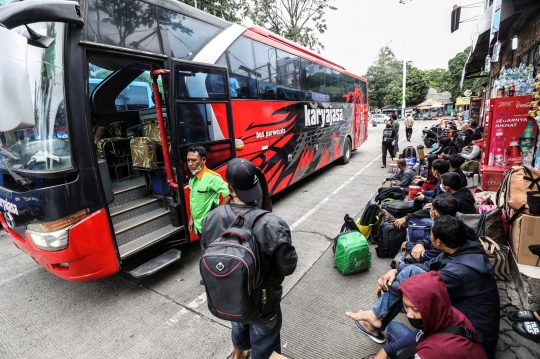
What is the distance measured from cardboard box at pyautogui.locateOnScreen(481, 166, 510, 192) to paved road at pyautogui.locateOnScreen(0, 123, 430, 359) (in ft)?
11.0

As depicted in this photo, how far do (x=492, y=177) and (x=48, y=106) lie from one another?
22.9 feet

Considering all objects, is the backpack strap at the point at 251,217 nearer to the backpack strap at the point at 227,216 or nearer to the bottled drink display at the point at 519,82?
the backpack strap at the point at 227,216

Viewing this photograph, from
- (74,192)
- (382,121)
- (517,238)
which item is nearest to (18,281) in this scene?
(74,192)

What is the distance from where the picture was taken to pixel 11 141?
9.53ft

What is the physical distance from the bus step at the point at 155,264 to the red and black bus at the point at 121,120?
0.08ft

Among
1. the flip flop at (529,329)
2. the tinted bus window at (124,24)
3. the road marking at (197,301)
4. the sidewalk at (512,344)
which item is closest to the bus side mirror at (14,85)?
the tinted bus window at (124,24)

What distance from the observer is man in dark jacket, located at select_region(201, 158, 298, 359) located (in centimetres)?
165

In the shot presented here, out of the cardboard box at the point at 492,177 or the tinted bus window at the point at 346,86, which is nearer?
the cardboard box at the point at 492,177

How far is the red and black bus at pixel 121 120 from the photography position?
2596 millimetres

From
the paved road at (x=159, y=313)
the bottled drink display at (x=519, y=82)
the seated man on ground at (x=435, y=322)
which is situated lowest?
the paved road at (x=159, y=313)

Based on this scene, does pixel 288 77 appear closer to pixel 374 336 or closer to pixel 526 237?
pixel 526 237

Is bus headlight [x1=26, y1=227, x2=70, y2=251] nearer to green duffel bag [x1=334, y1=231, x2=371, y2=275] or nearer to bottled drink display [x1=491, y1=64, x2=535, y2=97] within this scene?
green duffel bag [x1=334, y1=231, x2=371, y2=275]

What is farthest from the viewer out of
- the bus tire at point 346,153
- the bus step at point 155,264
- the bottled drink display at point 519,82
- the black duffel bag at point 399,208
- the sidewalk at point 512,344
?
the bus tire at point 346,153

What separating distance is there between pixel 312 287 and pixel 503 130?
16.5ft
